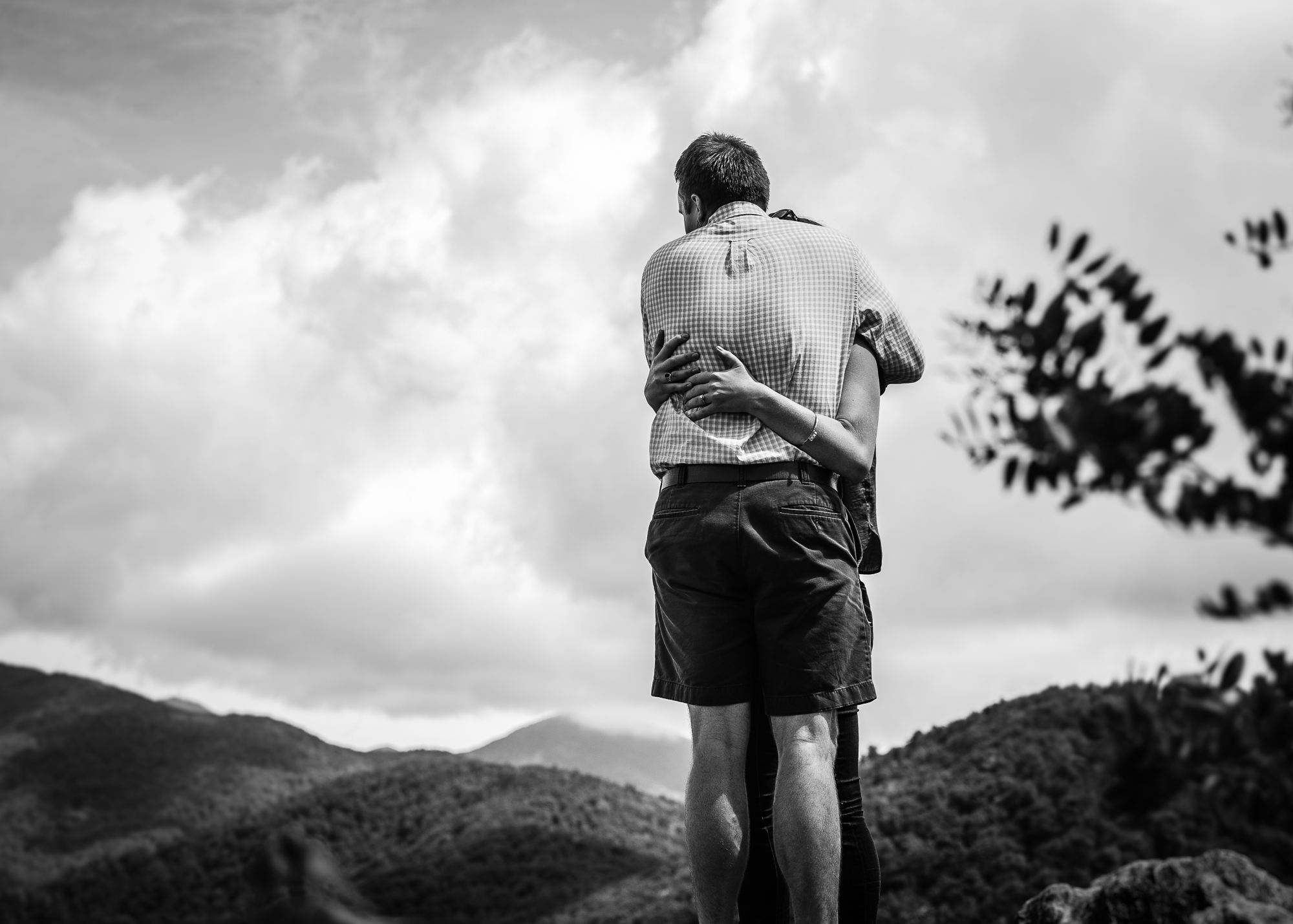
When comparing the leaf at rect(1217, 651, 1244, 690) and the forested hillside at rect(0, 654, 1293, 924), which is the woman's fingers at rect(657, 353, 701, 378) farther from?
the leaf at rect(1217, 651, 1244, 690)

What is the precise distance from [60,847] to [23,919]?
139 centimetres

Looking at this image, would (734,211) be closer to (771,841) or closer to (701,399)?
(701,399)

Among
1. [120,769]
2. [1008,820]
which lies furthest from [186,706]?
[1008,820]

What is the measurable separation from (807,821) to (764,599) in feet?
1.95

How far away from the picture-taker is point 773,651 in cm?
341

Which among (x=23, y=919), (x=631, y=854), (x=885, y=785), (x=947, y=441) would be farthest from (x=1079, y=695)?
(x=23, y=919)

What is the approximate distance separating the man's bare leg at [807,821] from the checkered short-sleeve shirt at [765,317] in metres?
0.78

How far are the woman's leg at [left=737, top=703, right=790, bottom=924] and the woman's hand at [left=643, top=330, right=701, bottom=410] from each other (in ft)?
3.29

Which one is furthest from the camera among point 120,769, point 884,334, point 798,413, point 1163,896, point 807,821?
point 120,769

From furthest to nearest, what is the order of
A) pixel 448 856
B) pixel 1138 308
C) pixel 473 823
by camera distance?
Answer: pixel 473 823
pixel 448 856
pixel 1138 308

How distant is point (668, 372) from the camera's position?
11.9ft

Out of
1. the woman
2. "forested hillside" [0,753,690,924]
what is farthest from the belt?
"forested hillside" [0,753,690,924]

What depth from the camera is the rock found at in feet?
15.5

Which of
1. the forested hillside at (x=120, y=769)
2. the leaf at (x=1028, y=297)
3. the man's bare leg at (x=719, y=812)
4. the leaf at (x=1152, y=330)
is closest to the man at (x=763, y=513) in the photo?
the man's bare leg at (x=719, y=812)
